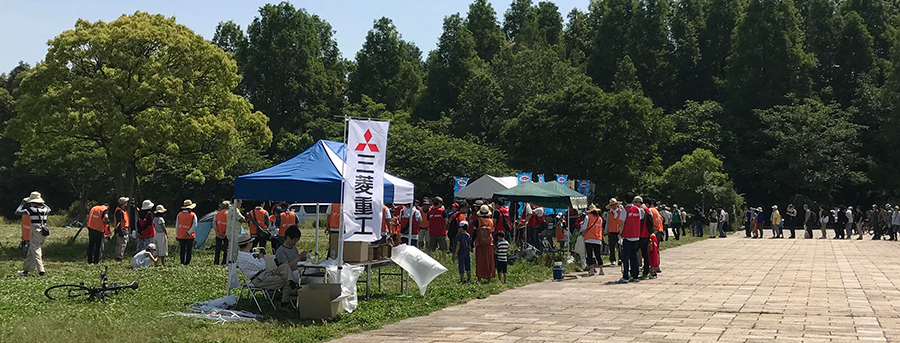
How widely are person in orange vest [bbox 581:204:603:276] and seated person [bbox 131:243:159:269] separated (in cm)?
899

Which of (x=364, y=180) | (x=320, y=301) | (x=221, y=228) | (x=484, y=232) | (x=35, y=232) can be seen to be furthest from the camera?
(x=221, y=228)

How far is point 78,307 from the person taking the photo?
1113 centimetres

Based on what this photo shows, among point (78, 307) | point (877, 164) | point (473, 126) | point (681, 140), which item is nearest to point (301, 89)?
point (473, 126)

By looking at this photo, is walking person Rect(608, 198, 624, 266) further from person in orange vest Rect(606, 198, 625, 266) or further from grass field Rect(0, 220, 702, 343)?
grass field Rect(0, 220, 702, 343)

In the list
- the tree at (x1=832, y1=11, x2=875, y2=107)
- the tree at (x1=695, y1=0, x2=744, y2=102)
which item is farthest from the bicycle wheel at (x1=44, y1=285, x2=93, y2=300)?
the tree at (x1=695, y1=0, x2=744, y2=102)

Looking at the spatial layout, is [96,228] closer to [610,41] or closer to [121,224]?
[121,224]

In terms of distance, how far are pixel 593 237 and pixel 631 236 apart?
148 cm

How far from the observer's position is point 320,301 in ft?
34.3

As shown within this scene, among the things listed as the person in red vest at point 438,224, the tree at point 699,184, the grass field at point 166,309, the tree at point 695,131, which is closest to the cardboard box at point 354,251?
the grass field at point 166,309

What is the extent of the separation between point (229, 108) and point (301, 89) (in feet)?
142

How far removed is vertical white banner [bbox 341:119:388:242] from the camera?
11.2m

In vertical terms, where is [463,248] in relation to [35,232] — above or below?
below

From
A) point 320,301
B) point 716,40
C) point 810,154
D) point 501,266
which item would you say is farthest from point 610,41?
point 320,301

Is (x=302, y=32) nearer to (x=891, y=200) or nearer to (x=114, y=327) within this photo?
(x=891, y=200)
